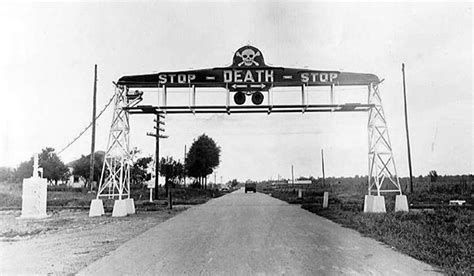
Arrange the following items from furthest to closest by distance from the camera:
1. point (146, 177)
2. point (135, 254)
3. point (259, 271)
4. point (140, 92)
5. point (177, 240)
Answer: point (146, 177)
point (140, 92)
point (177, 240)
point (135, 254)
point (259, 271)

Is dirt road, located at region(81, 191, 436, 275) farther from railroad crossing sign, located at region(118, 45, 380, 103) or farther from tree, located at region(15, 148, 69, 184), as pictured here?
tree, located at region(15, 148, 69, 184)

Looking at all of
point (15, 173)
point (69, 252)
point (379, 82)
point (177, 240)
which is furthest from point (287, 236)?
point (15, 173)

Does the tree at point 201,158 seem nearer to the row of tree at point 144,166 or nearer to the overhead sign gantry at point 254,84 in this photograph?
the row of tree at point 144,166

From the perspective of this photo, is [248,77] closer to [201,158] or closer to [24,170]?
[201,158]

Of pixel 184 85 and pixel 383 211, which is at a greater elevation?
pixel 184 85

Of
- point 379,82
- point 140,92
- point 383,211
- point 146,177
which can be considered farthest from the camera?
point 146,177

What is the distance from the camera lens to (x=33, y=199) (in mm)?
17797

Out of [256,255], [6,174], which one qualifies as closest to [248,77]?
[256,255]

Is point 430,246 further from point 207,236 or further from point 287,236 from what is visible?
point 207,236

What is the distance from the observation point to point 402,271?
6672 mm

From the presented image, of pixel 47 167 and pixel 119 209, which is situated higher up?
pixel 47 167

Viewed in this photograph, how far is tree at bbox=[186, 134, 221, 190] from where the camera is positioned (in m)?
63.5

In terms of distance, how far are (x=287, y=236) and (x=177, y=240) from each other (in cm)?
287

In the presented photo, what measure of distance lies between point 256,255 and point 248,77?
32.2 feet
